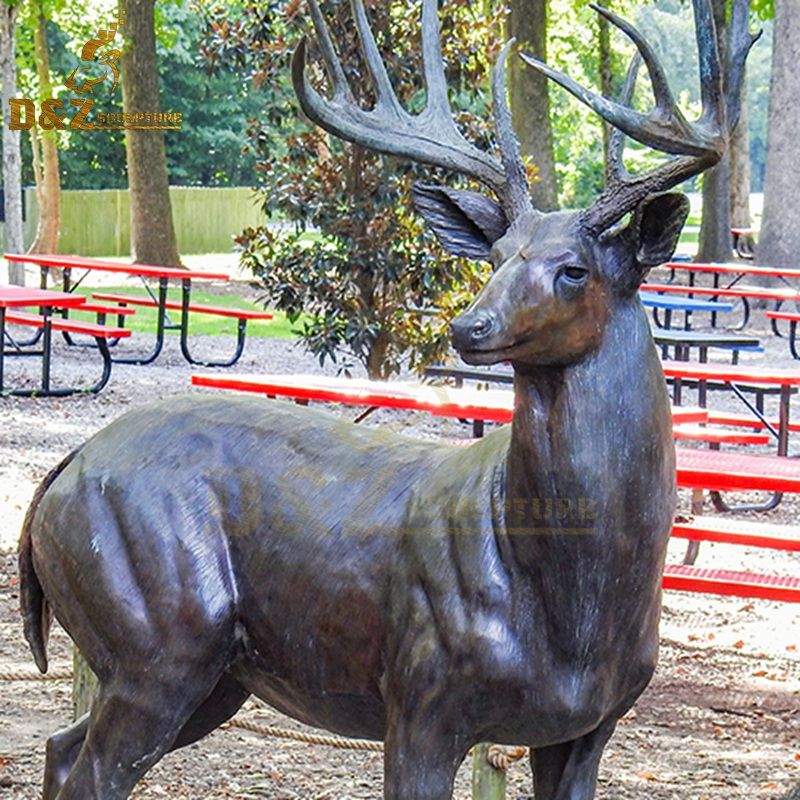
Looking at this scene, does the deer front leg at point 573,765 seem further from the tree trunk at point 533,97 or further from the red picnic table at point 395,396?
the tree trunk at point 533,97

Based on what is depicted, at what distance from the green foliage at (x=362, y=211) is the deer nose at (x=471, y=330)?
831 centimetres

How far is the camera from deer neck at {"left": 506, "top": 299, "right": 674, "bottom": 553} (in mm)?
3170

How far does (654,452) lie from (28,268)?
26231 mm

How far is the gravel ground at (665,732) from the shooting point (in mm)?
5309

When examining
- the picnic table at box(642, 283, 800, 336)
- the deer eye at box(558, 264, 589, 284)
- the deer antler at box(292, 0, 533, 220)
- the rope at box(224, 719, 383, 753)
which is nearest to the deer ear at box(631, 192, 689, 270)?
the deer eye at box(558, 264, 589, 284)

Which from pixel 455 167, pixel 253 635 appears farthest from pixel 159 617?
pixel 455 167

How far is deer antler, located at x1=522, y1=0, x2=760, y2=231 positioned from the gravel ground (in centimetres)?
238

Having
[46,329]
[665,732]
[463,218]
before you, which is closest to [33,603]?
[463,218]

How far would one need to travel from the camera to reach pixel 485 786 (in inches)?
176

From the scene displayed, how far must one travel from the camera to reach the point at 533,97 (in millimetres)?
25750

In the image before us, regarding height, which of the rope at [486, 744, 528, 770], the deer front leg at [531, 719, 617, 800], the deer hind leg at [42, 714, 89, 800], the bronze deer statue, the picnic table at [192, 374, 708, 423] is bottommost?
the rope at [486, 744, 528, 770]

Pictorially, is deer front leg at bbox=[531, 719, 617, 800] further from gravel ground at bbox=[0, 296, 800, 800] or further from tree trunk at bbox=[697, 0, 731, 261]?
tree trunk at bbox=[697, 0, 731, 261]

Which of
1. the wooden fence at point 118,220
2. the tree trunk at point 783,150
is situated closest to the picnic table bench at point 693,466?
the tree trunk at point 783,150

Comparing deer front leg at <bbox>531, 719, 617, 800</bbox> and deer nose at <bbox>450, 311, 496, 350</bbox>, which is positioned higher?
deer nose at <bbox>450, 311, 496, 350</bbox>
